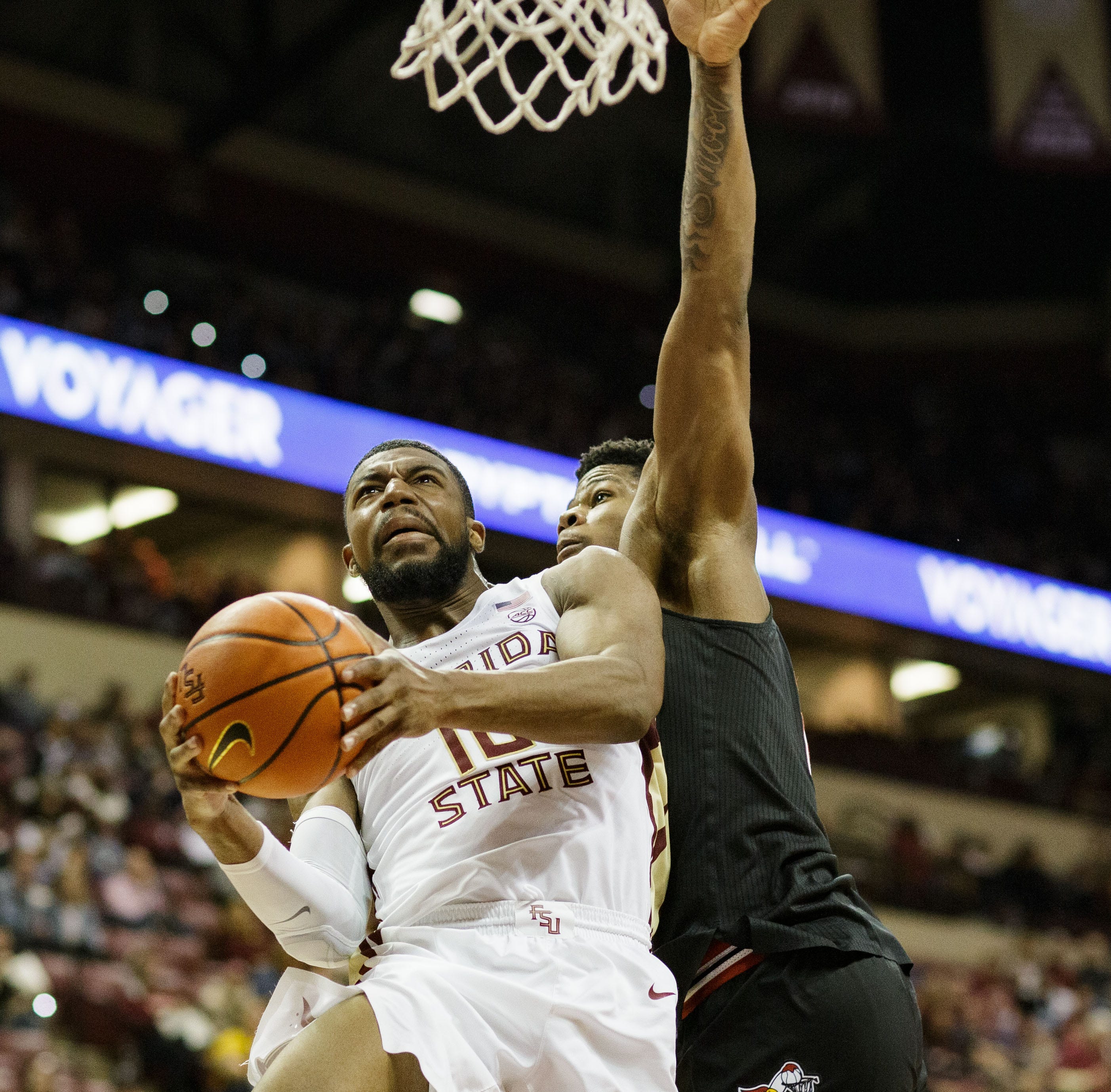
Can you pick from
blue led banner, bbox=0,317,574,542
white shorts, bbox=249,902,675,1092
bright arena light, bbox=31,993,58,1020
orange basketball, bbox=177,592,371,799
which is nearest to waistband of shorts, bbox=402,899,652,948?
white shorts, bbox=249,902,675,1092

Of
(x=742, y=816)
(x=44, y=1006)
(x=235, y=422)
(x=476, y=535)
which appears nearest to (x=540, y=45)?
(x=476, y=535)

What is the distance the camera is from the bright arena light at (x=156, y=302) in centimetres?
1585

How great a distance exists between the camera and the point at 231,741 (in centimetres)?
226

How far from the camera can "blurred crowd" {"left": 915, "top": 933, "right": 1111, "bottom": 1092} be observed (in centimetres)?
1110

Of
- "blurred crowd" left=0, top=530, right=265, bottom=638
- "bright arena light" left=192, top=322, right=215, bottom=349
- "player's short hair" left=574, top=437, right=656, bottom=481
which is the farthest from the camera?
"bright arena light" left=192, top=322, right=215, bottom=349

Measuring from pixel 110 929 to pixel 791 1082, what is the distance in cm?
673

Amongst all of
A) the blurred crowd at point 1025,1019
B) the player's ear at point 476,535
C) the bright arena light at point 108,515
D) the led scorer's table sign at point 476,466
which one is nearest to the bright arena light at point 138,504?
the bright arena light at point 108,515

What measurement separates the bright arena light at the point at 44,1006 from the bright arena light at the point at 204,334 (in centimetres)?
862

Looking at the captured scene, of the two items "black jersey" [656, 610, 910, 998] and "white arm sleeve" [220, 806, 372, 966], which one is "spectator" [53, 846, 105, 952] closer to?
"white arm sleeve" [220, 806, 372, 966]

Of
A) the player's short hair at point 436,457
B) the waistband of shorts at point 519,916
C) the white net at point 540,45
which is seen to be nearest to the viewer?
the waistband of shorts at point 519,916

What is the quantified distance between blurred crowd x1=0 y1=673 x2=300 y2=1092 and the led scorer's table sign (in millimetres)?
2790

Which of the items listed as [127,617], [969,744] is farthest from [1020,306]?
[127,617]

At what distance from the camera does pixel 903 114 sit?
50.3ft

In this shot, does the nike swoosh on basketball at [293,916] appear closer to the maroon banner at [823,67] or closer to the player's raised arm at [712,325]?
the player's raised arm at [712,325]
